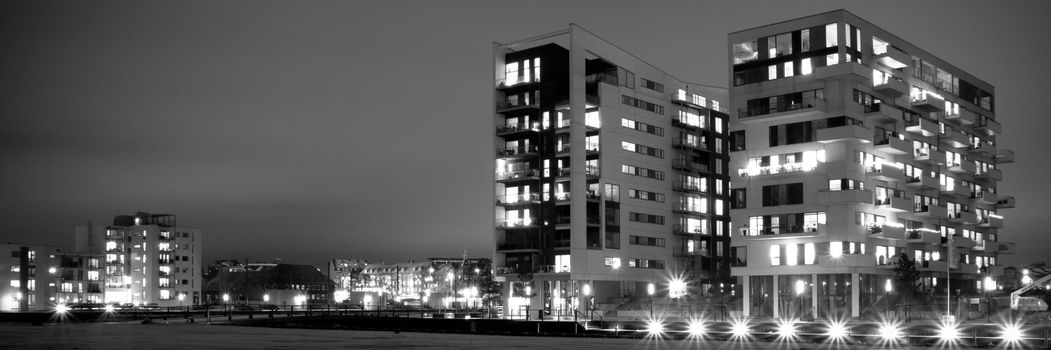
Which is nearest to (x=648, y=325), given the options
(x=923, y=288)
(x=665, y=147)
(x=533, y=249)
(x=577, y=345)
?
(x=577, y=345)

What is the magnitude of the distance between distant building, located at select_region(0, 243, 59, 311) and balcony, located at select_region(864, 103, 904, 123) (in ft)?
505

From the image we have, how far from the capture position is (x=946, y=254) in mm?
114250

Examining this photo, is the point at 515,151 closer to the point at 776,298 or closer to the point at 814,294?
the point at 776,298

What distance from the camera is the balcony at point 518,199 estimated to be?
128250mm

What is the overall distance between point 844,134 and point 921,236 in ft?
55.9

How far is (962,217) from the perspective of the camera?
391 ft

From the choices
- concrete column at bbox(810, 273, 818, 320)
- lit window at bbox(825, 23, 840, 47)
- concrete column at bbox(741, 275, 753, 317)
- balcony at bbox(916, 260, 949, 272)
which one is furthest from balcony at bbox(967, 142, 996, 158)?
concrete column at bbox(741, 275, 753, 317)

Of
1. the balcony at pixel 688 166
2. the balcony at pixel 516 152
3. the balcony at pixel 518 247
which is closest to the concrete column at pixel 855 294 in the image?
the balcony at pixel 518 247

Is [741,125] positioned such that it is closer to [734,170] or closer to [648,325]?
[734,170]

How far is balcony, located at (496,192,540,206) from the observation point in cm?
12825

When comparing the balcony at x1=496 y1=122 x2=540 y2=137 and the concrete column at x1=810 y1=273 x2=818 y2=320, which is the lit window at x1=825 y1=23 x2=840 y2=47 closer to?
the concrete column at x1=810 y1=273 x2=818 y2=320

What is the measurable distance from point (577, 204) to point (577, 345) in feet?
231

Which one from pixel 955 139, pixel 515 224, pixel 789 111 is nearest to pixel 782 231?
pixel 789 111

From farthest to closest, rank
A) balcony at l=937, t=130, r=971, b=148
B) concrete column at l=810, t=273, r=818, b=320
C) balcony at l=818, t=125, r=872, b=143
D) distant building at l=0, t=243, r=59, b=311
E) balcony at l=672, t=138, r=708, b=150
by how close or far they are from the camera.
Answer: distant building at l=0, t=243, r=59, b=311 → balcony at l=672, t=138, r=708, b=150 → balcony at l=937, t=130, r=971, b=148 → concrete column at l=810, t=273, r=818, b=320 → balcony at l=818, t=125, r=872, b=143
